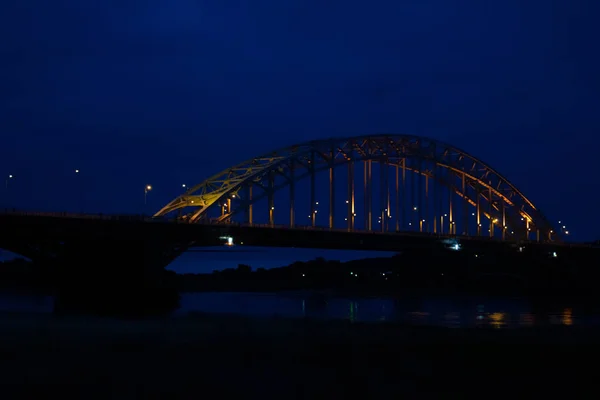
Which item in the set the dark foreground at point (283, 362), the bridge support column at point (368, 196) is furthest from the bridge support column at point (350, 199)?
the dark foreground at point (283, 362)

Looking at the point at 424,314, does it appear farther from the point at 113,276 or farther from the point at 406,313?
the point at 113,276

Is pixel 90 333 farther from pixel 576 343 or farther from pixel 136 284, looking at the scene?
pixel 136 284

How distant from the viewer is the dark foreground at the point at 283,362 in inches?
618

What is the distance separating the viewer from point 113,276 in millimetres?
51500

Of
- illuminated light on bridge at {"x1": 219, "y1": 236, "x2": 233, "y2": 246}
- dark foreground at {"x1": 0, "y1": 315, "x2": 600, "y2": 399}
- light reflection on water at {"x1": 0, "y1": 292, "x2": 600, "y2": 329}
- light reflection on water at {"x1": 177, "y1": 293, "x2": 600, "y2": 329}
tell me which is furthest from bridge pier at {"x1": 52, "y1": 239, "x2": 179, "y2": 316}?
dark foreground at {"x1": 0, "y1": 315, "x2": 600, "y2": 399}

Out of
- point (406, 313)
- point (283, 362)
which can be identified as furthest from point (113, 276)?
point (283, 362)

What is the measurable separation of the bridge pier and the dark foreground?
20.8m

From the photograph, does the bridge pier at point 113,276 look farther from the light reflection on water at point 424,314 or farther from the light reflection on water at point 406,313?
the light reflection on water at point 424,314

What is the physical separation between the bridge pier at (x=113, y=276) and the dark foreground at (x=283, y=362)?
820 inches

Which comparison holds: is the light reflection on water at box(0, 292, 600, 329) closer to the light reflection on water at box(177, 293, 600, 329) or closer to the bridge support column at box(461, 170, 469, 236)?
the light reflection on water at box(177, 293, 600, 329)

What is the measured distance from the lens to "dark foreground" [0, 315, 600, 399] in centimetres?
1569

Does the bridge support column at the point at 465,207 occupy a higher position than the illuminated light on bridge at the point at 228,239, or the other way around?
the bridge support column at the point at 465,207

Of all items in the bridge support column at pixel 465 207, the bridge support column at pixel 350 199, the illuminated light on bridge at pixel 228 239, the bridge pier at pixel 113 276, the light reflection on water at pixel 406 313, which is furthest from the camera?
the bridge support column at pixel 465 207

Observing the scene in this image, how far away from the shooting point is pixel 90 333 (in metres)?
25.7
